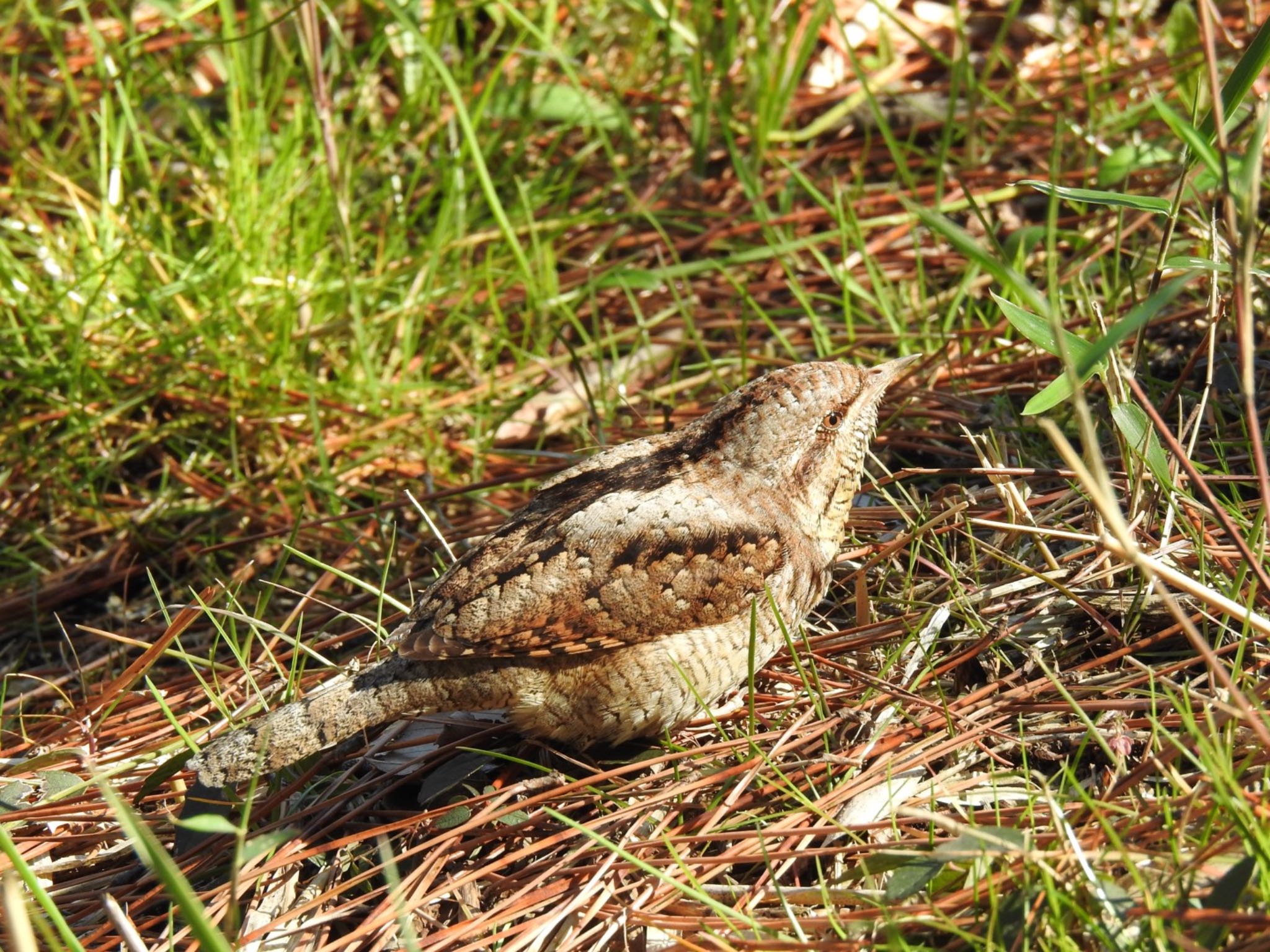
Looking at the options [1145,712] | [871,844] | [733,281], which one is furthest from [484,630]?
[733,281]

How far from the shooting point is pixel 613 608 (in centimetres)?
285

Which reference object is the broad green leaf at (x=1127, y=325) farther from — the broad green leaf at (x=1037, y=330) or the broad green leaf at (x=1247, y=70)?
the broad green leaf at (x=1247, y=70)

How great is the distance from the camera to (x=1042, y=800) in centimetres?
262

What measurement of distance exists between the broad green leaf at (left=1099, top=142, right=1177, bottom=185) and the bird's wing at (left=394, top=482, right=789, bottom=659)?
227 cm

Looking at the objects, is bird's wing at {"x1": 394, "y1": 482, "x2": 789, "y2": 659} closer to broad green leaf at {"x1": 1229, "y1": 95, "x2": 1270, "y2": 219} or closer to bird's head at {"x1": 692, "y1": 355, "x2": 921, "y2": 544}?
bird's head at {"x1": 692, "y1": 355, "x2": 921, "y2": 544}

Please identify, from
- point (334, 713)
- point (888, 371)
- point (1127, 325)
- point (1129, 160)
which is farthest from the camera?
point (1129, 160)

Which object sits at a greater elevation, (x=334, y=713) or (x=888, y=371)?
(x=888, y=371)

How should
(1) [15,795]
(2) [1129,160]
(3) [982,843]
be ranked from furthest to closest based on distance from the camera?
(2) [1129,160], (1) [15,795], (3) [982,843]

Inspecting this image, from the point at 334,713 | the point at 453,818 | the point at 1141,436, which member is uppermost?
the point at 1141,436

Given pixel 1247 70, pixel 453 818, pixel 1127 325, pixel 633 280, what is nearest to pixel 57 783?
pixel 453 818

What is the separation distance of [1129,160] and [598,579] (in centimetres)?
279

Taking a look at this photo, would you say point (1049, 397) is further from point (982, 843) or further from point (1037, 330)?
point (982, 843)

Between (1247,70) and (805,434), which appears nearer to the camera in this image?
(1247,70)

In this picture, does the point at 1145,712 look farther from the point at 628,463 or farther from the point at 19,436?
the point at 19,436
